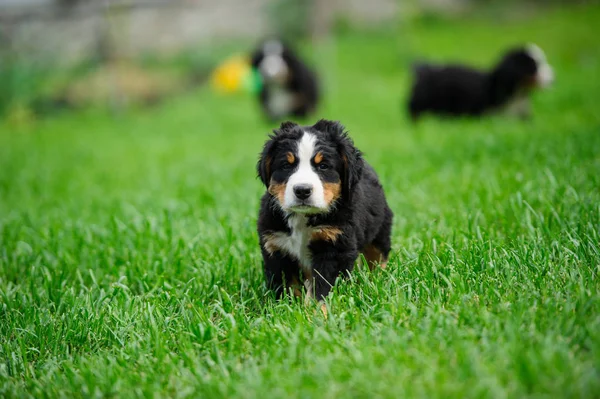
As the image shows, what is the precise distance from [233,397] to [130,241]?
2.12m

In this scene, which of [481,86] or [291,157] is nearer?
[291,157]

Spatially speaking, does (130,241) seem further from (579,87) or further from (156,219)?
(579,87)

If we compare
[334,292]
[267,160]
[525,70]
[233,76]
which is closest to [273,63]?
[525,70]

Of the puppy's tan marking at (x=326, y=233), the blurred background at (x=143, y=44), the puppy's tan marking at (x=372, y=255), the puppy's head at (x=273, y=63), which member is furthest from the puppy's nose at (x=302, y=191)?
the blurred background at (x=143, y=44)

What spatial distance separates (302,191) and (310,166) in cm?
18

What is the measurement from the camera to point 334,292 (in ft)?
8.64

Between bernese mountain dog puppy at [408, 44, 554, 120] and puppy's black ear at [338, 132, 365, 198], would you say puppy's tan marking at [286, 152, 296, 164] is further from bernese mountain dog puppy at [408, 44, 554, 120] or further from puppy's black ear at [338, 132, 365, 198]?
bernese mountain dog puppy at [408, 44, 554, 120]

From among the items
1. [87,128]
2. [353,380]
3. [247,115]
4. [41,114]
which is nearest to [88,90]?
[41,114]

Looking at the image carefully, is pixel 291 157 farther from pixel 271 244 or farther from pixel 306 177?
pixel 271 244

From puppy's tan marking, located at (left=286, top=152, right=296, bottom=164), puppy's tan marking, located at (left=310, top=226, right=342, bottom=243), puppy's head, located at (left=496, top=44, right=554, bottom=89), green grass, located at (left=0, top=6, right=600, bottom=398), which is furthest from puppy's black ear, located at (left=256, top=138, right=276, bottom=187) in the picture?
puppy's head, located at (left=496, top=44, right=554, bottom=89)

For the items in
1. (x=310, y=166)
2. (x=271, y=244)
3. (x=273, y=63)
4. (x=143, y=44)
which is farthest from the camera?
(x=143, y=44)

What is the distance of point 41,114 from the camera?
11.8 metres

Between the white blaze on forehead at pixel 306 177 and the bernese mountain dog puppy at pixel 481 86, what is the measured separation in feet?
17.5

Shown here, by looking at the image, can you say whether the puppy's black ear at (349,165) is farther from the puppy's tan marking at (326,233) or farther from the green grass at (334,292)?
the green grass at (334,292)
